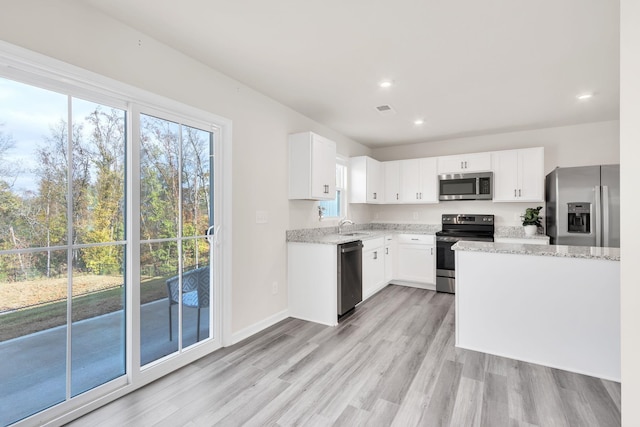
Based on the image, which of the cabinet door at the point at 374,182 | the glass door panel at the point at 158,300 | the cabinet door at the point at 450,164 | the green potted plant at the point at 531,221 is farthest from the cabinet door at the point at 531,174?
the glass door panel at the point at 158,300

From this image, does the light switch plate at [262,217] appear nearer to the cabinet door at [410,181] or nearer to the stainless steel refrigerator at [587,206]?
the cabinet door at [410,181]

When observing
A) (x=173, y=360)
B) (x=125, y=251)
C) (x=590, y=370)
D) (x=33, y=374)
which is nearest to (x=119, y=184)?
(x=125, y=251)

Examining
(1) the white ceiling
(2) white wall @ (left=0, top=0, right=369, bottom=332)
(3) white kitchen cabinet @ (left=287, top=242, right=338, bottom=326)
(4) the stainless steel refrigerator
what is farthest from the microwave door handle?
(2) white wall @ (left=0, top=0, right=369, bottom=332)

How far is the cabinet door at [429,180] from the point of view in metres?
5.08

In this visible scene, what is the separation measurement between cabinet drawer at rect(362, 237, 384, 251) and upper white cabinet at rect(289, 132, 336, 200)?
2.87ft

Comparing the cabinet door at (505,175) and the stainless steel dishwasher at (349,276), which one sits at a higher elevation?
the cabinet door at (505,175)

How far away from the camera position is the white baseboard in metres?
2.92

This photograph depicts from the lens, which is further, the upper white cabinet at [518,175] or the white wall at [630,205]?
the upper white cabinet at [518,175]

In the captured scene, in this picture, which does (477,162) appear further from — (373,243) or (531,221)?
(373,243)

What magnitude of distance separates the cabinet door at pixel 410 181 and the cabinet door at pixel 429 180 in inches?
2.6

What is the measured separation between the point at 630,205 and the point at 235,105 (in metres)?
2.82

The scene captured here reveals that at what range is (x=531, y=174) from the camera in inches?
172

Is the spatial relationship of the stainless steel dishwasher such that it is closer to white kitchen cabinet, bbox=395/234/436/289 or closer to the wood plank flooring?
the wood plank flooring

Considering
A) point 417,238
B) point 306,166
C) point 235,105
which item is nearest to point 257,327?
point 306,166
